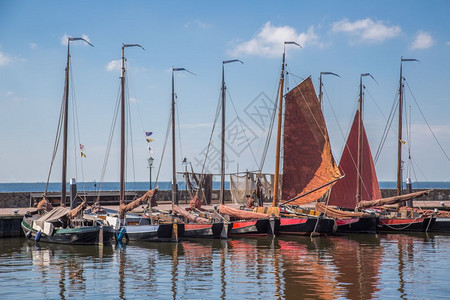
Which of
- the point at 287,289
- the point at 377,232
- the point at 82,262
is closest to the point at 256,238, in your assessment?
the point at 377,232

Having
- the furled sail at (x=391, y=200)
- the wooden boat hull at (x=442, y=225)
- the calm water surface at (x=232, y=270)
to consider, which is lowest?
the calm water surface at (x=232, y=270)

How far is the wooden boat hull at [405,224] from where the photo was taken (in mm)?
40844

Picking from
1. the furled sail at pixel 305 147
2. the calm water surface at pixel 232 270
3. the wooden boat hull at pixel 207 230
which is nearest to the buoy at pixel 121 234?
the calm water surface at pixel 232 270

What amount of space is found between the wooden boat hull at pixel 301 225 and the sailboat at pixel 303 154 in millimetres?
1607

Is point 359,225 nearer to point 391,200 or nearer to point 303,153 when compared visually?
point 391,200

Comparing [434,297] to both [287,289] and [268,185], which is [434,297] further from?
[268,185]

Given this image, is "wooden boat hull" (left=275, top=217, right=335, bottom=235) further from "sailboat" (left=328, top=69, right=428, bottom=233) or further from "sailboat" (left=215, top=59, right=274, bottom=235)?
"sailboat" (left=328, top=69, right=428, bottom=233)

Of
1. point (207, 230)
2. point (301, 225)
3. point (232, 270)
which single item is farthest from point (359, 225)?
point (232, 270)

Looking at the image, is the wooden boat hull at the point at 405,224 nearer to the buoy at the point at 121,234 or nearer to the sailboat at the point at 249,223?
the sailboat at the point at 249,223

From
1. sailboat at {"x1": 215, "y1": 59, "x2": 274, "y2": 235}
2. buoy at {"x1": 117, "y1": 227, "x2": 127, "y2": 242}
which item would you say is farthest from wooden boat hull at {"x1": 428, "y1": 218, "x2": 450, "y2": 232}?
buoy at {"x1": 117, "y1": 227, "x2": 127, "y2": 242}

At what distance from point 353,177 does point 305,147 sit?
7.16 m

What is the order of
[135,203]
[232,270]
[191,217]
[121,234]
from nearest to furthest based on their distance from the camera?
[232,270], [121,234], [135,203], [191,217]

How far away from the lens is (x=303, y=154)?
40781mm

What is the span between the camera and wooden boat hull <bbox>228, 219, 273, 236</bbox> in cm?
3709
